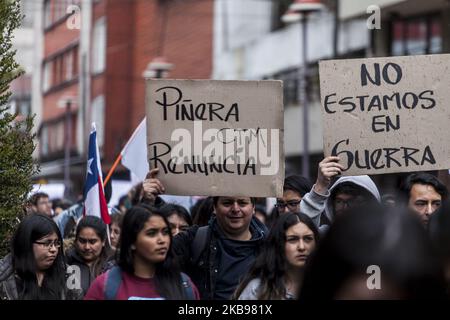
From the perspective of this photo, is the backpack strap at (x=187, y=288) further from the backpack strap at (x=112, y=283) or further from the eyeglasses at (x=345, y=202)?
the eyeglasses at (x=345, y=202)

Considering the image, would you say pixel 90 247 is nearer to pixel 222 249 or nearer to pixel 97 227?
pixel 97 227

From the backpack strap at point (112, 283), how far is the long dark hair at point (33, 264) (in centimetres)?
90

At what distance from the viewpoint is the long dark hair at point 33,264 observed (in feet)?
19.2

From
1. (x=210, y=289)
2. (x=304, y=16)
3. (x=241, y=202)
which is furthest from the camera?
(x=304, y=16)

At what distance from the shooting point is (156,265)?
508 cm

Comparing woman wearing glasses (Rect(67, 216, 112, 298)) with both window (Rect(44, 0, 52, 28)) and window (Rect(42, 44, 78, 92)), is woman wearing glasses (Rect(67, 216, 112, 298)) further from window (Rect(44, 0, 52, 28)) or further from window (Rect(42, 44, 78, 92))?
window (Rect(44, 0, 52, 28))

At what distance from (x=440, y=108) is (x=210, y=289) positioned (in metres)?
1.82

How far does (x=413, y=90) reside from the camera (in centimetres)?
656

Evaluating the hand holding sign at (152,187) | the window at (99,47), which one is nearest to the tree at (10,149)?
the hand holding sign at (152,187)

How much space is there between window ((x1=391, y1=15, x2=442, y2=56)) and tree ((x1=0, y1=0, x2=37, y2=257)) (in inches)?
755

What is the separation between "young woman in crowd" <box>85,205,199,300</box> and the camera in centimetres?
488
